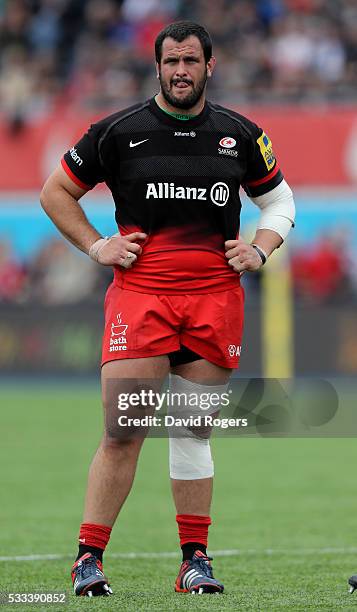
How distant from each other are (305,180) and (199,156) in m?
13.8

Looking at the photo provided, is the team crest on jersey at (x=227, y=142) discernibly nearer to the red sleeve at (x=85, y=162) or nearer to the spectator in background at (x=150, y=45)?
the red sleeve at (x=85, y=162)

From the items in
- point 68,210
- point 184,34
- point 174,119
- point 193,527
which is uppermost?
point 184,34

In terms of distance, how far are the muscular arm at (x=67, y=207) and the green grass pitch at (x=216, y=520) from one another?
1.49 meters

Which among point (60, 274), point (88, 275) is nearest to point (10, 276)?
point (60, 274)

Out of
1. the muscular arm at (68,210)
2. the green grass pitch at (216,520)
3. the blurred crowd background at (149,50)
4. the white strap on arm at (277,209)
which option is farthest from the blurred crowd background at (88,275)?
the muscular arm at (68,210)

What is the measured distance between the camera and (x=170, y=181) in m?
5.38

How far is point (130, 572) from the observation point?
6152mm

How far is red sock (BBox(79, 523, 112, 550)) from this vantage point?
5.41m

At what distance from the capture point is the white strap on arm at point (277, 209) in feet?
18.9

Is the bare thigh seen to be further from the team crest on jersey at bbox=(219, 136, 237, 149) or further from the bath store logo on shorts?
the team crest on jersey at bbox=(219, 136, 237, 149)

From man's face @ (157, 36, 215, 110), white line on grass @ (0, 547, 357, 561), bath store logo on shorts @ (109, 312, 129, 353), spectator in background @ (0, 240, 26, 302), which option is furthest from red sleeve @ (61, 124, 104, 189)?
spectator in background @ (0, 240, 26, 302)

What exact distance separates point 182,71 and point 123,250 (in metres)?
0.76

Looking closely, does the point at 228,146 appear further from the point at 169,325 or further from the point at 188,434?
the point at 188,434

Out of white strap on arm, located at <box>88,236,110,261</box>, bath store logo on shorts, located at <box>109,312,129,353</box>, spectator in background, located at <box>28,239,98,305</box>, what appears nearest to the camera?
bath store logo on shorts, located at <box>109,312,129,353</box>
